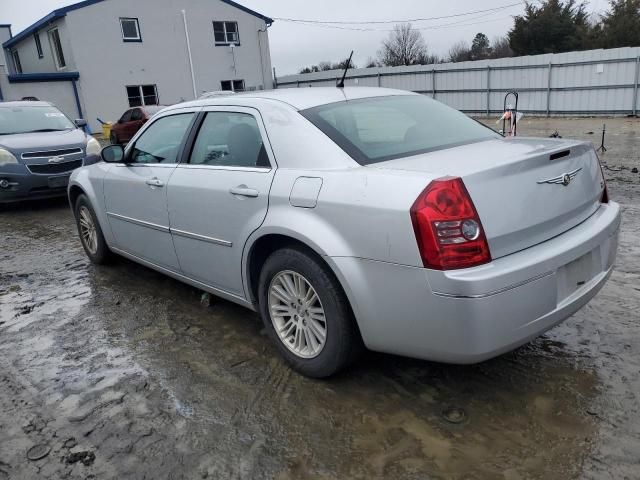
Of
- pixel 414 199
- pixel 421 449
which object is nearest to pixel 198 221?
pixel 414 199

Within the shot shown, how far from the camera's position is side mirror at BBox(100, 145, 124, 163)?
450cm

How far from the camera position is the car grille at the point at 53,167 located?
8.29m

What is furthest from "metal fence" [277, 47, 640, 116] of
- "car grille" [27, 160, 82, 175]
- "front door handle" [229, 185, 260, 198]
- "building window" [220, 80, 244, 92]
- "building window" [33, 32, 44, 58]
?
"front door handle" [229, 185, 260, 198]

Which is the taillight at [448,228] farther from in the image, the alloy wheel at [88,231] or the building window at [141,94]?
the building window at [141,94]

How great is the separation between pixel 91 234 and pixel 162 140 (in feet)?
5.69

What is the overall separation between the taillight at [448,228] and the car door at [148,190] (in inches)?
85.9

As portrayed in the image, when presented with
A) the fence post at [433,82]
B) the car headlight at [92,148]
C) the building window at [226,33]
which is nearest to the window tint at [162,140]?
the car headlight at [92,148]

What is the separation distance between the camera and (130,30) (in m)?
26.0

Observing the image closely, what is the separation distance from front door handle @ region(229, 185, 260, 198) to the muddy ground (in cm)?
104

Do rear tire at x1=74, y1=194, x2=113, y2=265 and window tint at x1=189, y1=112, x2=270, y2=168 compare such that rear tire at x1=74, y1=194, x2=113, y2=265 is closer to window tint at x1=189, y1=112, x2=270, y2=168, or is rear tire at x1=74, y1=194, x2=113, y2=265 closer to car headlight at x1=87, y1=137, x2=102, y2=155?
window tint at x1=189, y1=112, x2=270, y2=168

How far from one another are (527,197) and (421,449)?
4.20ft

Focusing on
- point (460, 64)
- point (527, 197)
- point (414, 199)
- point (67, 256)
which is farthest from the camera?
point (460, 64)

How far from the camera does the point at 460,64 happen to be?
22.7m

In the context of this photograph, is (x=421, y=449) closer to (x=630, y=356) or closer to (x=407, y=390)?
(x=407, y=390)
